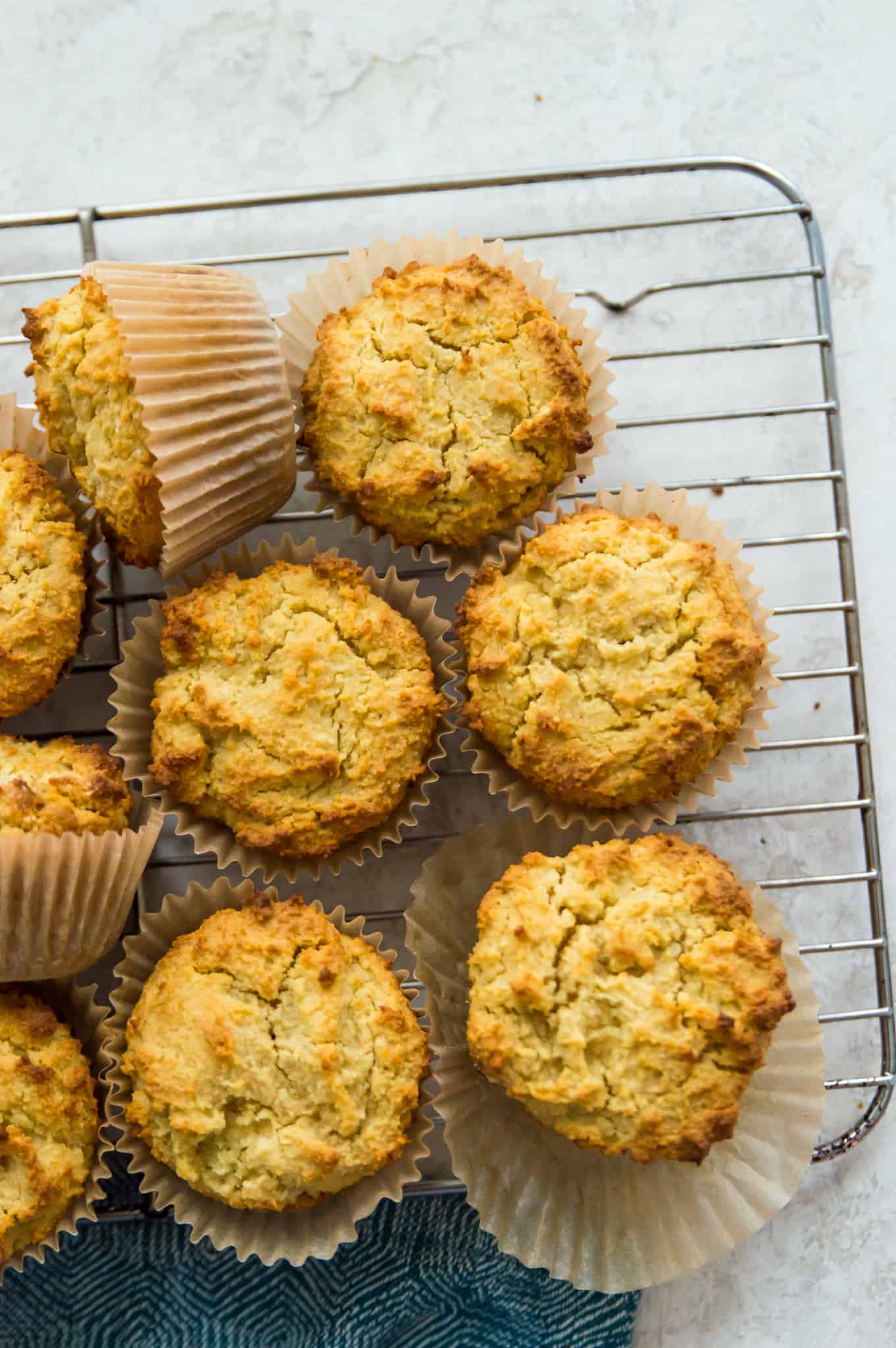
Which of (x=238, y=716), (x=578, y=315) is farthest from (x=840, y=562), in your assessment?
(x=238, y=716)

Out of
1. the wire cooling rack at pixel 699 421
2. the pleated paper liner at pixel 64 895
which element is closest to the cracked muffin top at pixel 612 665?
the wire cooling rack at pixel 699 421

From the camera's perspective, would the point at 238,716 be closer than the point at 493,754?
Yes

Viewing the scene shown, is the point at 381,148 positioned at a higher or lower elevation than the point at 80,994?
higher

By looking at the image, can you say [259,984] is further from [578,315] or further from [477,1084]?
[578,315]

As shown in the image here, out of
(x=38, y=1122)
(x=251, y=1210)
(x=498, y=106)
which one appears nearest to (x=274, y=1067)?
(x=251, y=1210)

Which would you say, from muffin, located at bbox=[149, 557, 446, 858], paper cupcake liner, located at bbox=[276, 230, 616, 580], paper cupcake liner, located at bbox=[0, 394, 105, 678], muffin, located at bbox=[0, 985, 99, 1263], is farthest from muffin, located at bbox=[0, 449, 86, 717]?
muffin, located at bbox=[0, 985, 99, 1263]

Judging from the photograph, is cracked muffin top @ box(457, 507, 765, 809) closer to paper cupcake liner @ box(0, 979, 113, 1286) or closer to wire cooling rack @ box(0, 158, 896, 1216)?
wire cooling rack @ box(0, 158, 896, 1216)

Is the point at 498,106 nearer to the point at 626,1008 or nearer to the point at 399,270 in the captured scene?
the point at 399,270
